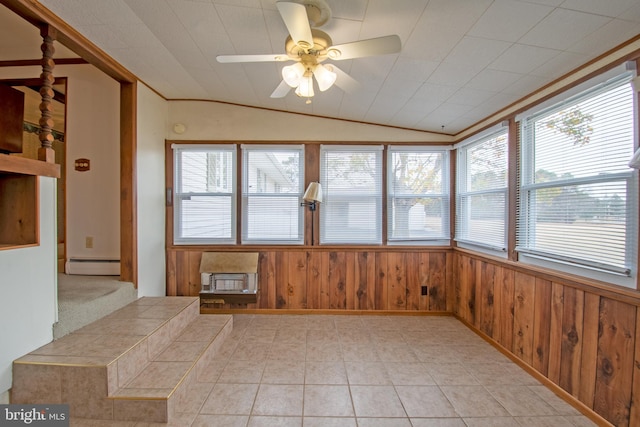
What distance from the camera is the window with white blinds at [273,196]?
3576 mm

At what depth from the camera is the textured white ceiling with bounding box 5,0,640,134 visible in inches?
62.1

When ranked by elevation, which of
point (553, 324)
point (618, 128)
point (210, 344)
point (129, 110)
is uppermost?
point (129, 110)

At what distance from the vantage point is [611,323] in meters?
1.75

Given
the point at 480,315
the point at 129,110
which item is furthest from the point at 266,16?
the point at 480,315

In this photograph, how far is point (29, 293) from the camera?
6.14ft

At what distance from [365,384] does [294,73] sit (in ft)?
7.66

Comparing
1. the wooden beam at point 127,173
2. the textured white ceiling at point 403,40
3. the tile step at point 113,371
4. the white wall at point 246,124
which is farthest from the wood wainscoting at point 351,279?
the textured white ceiling at point 403,40

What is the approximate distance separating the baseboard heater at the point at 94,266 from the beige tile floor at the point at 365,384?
1482mm

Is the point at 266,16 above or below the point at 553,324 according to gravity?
above

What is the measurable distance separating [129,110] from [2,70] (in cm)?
134

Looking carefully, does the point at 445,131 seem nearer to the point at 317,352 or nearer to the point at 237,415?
the point at 317,352

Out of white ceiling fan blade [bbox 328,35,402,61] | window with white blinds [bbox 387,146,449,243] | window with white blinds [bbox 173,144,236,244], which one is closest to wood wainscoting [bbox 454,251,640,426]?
window with white blinds [bbox 387,146,449,243]

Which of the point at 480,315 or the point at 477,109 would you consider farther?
the point at 480,315

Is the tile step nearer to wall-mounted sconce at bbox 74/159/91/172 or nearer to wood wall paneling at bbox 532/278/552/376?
wall-mounted sconce at bbox 74/159/91/172
